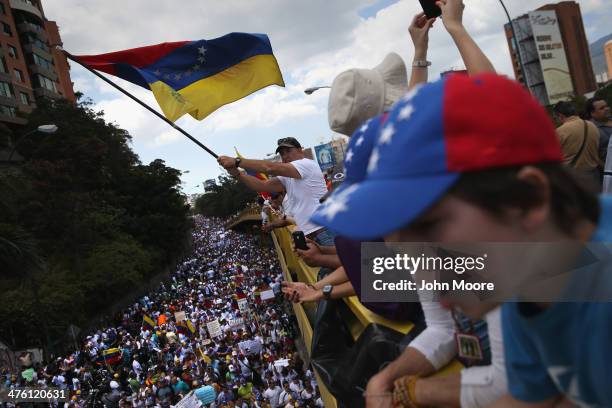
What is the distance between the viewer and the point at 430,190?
858mm

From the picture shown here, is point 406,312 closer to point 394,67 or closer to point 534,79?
point 394,67

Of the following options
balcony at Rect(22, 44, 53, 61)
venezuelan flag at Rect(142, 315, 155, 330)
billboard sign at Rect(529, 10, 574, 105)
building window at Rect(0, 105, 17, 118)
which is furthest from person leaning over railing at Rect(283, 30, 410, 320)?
billboard sign at Rect(529, 10, 574, 105)

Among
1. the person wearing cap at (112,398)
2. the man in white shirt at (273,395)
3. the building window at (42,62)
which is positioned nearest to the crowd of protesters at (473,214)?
the man in white shirt at (273,395)

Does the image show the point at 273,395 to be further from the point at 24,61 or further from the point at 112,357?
the point at 24,61

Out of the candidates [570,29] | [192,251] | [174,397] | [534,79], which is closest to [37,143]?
[174,397]

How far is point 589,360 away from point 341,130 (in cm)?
165

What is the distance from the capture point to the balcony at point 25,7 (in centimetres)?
4084

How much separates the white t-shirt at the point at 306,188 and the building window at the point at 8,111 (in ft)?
129

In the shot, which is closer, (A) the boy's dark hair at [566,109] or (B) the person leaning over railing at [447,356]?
(B) the person leaning over railing at [447,356]

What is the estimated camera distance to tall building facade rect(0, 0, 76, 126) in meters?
37.1

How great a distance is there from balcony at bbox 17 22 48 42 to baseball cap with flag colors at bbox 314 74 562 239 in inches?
2065

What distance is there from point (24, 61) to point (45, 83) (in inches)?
165

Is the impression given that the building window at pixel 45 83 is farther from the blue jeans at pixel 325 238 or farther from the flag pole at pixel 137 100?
the blue jeans at pixel 325 238

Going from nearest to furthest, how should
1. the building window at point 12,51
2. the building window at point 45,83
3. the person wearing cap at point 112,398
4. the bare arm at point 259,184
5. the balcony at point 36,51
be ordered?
the bare arm at point 259,184
the person wearing cap at point 112,398
the building window at point 12,51
the balcony at point 36,51
the building window at point 45,83
